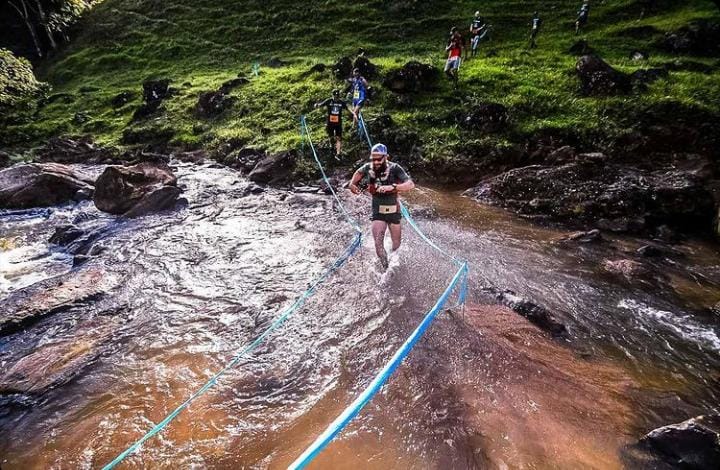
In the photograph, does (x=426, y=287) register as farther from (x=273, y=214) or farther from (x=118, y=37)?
(x=118, y=37)

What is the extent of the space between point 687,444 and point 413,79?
15808 mm

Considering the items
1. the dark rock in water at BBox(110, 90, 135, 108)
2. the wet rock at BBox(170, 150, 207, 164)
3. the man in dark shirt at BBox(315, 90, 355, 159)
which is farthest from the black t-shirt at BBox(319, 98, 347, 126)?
the dark rock in water at BBox(110, 90, 135, 108)

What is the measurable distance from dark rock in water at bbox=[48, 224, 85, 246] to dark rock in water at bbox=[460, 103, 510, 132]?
12649 mm

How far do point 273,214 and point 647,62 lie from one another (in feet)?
56.2

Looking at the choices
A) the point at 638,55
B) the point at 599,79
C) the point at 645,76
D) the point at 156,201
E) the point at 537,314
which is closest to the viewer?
the point at 537,314

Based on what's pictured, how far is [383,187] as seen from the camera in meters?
6.53

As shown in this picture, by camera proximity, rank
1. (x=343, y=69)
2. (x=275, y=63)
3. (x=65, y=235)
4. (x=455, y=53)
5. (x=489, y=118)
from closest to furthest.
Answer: (x=65, y=235), (x=489, y=118), (x=455, y=53), (x=343, y=69), (x=275, y=63)

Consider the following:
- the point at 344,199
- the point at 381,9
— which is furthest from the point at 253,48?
the point at 344,199

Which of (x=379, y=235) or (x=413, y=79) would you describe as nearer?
(x=379, y=235)

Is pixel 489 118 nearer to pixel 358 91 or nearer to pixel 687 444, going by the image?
pixel 358 91

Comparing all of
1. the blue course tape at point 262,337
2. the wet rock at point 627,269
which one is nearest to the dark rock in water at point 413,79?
the blue course tape at point 262,337

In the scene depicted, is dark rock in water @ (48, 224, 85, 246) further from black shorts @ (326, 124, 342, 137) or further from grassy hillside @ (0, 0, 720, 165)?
black shorts @ (326, 124, 342, 137)

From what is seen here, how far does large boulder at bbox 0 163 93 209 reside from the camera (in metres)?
12.5

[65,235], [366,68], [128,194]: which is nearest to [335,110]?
[366,68]
